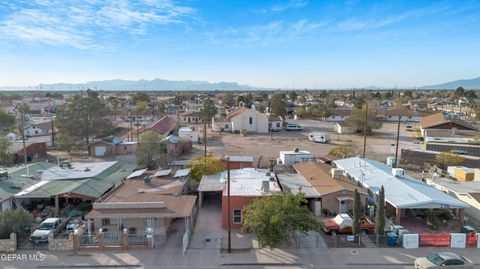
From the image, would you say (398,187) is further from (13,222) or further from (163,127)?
(163,127)

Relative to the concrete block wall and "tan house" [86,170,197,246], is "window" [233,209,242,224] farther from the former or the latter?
the concrete block wall

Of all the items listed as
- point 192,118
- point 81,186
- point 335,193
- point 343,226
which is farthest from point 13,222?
point 192,118

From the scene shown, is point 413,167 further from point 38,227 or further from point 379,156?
point 38,227

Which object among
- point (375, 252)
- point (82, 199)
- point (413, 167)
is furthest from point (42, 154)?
point (413, 167)

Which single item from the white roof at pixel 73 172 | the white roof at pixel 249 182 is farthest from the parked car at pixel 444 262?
the white roof at pixel 73 172

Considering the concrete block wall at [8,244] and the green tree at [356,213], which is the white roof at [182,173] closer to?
the concrete block wall at [8,244]

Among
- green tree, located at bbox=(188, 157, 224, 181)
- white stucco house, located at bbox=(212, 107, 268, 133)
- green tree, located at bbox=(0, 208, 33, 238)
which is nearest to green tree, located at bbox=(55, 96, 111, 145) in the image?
white stucco house, located at bbox=(212, 107, 268, 133)
